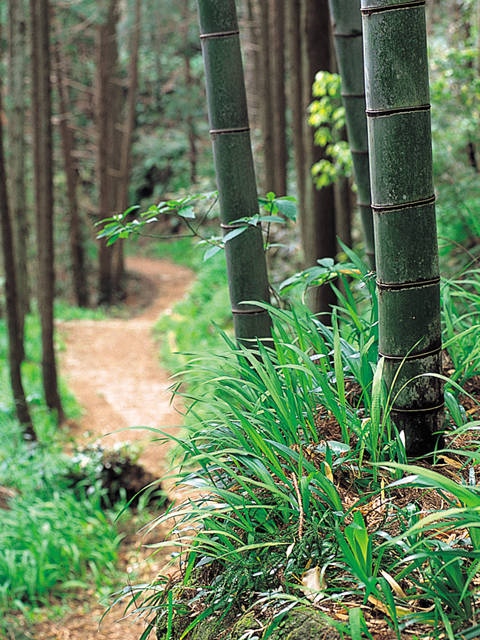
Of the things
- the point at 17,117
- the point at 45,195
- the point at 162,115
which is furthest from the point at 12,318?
the point at 162,115

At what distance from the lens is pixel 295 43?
5918 mm

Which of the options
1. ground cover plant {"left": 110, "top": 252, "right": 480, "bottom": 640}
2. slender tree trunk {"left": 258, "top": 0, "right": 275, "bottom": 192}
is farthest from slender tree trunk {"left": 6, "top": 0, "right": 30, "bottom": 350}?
ground cover plant {"left": 110, "top": 252, "right": 480, "bottom": 640}

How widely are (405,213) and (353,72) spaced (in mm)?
970

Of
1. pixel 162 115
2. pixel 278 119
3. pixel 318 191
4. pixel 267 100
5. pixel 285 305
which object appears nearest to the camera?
pixel 285 305

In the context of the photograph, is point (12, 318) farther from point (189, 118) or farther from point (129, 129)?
point (189, 118)

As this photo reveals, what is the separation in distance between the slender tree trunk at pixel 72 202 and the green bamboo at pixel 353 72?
9682 millimetres

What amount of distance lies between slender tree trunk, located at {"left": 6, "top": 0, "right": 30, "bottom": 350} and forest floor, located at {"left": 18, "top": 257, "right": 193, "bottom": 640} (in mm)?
929

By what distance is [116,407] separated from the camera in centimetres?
662

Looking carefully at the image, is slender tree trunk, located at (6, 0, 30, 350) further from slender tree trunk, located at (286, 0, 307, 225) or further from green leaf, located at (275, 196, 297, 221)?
green leaf, located at (275, 196, 297, 221)

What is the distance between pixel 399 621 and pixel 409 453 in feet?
1.84

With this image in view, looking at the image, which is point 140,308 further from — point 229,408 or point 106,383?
point 229,408

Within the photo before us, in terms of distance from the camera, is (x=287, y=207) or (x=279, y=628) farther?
(x=287, y=207)

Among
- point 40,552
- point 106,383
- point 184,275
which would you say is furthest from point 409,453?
point 184,275

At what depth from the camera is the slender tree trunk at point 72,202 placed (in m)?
11.9
